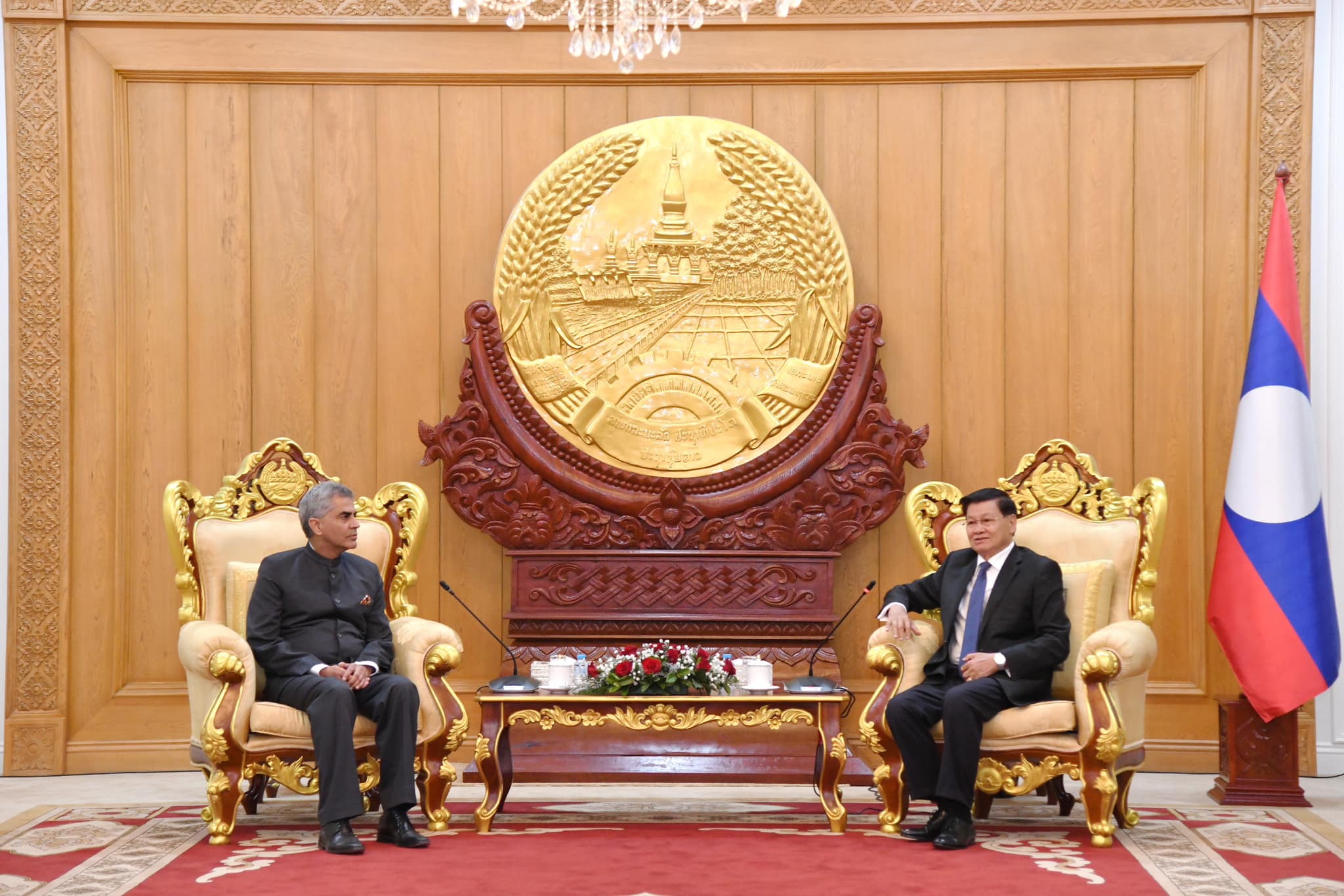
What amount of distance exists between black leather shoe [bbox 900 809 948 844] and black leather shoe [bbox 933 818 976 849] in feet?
0.05

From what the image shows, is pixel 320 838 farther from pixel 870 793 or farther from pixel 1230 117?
pixel 1230 117

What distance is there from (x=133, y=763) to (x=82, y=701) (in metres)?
0.31

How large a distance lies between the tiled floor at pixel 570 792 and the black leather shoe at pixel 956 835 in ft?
2.88

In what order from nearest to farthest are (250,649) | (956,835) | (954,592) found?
(956,835) < (250,649) < (954,592)

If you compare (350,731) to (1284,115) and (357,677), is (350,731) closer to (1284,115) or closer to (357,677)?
(357,677)

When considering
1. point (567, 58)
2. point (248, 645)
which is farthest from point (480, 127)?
point (248, 645)

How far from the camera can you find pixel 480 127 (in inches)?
221

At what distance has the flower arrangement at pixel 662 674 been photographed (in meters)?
4.24

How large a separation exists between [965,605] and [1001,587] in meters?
0.14

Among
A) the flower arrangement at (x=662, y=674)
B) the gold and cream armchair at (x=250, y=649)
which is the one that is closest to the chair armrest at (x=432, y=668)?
the gold and cream armchair at (x=250, y=649)

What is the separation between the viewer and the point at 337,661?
4293 mm

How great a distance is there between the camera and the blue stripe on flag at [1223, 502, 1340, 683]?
4.79 m

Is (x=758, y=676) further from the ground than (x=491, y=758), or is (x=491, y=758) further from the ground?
(x=758, y=676)

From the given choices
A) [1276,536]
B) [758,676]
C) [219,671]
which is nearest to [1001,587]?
[758,676]
